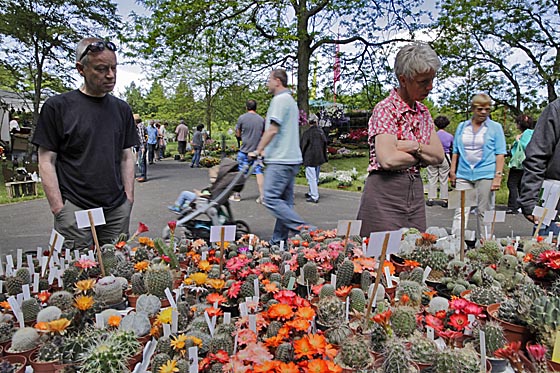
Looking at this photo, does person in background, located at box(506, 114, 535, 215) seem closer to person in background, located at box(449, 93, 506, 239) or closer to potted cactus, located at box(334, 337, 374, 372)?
person in background, located at box(449, 93, 506, 239)

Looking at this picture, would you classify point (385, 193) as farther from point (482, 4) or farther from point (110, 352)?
point (482, 4)

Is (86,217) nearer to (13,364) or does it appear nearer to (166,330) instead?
(13,364)

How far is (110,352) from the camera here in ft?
4.25

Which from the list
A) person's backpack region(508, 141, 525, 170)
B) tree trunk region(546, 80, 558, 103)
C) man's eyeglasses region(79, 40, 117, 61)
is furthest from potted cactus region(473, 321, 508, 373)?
tree trunk region(546, 80, 558, 103)

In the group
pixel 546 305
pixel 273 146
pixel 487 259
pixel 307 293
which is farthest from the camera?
pixel 273 146

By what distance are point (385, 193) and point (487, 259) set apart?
0.73m

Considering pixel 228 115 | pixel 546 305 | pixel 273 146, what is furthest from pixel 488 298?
pixel 228 115

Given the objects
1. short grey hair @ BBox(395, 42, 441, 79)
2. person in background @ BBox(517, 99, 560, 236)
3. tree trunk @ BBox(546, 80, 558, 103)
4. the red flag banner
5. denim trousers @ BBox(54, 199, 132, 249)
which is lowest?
denim trousers @ BBox(54, 199, 132, 249)

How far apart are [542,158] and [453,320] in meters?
1.83

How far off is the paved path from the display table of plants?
3657 millimetres

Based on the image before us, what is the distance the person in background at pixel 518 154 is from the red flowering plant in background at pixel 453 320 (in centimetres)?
578

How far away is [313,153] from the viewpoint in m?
8.64

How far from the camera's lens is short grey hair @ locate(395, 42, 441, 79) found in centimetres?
215

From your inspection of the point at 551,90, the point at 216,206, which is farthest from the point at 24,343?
the point at 551,90
